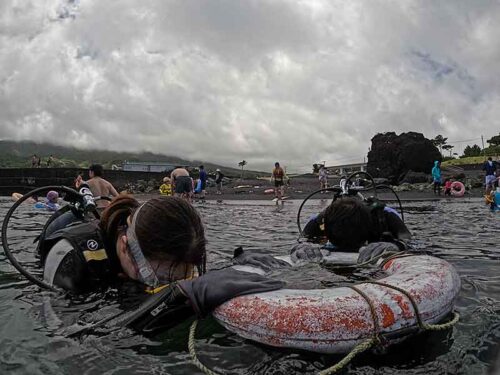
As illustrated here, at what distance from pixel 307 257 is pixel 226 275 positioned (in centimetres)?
205

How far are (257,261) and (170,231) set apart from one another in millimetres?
1337

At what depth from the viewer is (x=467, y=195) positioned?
72.6 ft

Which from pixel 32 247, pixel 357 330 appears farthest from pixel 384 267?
pixel 32 247

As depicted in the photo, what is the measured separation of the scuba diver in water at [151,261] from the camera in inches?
103

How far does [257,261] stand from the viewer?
3900 mm

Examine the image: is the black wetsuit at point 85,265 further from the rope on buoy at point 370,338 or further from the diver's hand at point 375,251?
the diver's hand at point 375,251

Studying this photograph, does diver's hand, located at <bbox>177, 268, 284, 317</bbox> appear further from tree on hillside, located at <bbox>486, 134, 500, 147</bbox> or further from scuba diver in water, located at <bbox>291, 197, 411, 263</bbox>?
tree on hillside, located at <bbox>486, 134, 500, 147</bbox>

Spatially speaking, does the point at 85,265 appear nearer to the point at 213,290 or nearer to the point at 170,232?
the point at 170,232

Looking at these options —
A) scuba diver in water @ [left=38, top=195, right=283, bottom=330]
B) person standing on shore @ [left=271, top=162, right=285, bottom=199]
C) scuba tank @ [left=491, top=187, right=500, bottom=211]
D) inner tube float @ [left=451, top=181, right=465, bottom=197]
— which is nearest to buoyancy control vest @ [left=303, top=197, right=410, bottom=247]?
scuba diver in water @ [left=38, top=195, right=283, bottom=330]

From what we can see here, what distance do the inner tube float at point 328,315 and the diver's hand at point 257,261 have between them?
1.24m

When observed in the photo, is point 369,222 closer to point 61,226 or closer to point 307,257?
point 307,257

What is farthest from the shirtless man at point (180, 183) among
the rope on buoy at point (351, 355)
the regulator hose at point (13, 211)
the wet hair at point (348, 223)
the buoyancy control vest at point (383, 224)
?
the rope on buoy at point (351, 355)

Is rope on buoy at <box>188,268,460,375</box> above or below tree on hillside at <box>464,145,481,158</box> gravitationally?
below

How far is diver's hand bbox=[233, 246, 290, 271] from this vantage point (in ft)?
12.7
